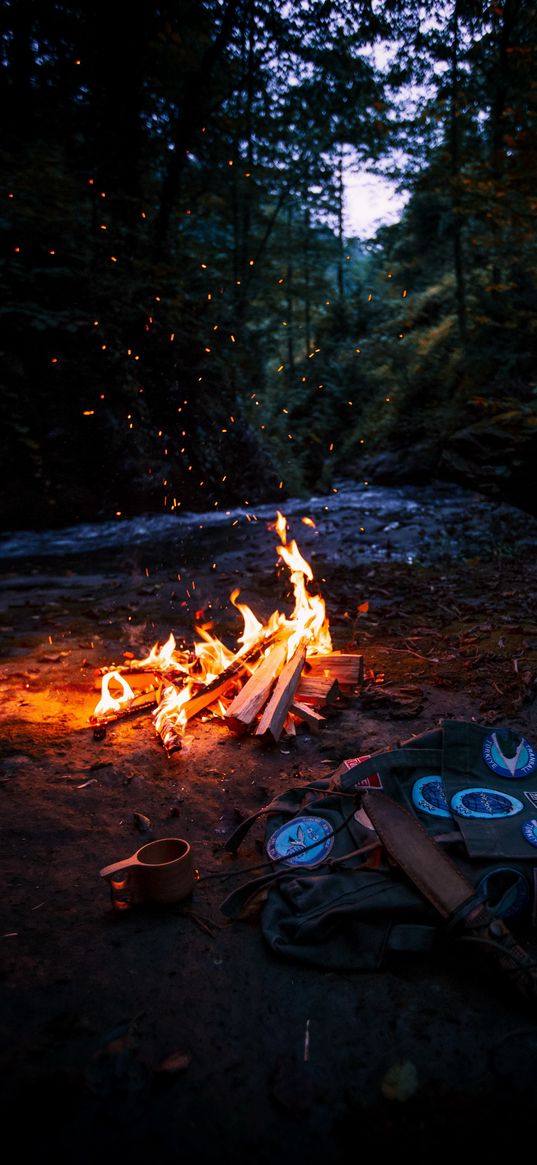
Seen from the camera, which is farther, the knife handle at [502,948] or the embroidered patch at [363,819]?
the embroidered patch at [363,819]

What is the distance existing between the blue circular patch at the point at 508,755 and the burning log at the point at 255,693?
1620 mm

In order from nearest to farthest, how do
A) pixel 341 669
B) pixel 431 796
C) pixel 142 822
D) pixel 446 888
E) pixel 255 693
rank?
pixel 446 888
pixel 431 796
pixel 142 822
pixel 255 693
pixel 341 669

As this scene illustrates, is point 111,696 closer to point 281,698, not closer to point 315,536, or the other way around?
point 281,698

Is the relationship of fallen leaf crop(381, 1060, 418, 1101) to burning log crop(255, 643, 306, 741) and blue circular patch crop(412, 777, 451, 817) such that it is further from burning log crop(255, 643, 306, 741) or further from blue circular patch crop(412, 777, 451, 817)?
burning log crop(255, 643, 306, 741)

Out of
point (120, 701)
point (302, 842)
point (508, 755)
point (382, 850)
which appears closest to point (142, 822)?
point (302, 842)

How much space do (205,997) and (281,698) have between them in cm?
216

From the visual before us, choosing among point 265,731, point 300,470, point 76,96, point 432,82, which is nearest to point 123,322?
point 76,96

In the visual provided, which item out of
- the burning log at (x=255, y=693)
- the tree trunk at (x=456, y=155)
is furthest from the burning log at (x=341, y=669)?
the tree trunk at (x=456, y=155)

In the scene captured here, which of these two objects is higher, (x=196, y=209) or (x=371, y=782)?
(x=196, y=209)

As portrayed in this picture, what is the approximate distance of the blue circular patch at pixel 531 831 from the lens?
244 centimetres

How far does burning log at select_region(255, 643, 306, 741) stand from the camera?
152 inches

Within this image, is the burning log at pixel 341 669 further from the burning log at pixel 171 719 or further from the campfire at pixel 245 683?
the burning log at pixel 171 719

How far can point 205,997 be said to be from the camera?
6.65 feet

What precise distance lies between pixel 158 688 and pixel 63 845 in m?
1.73
